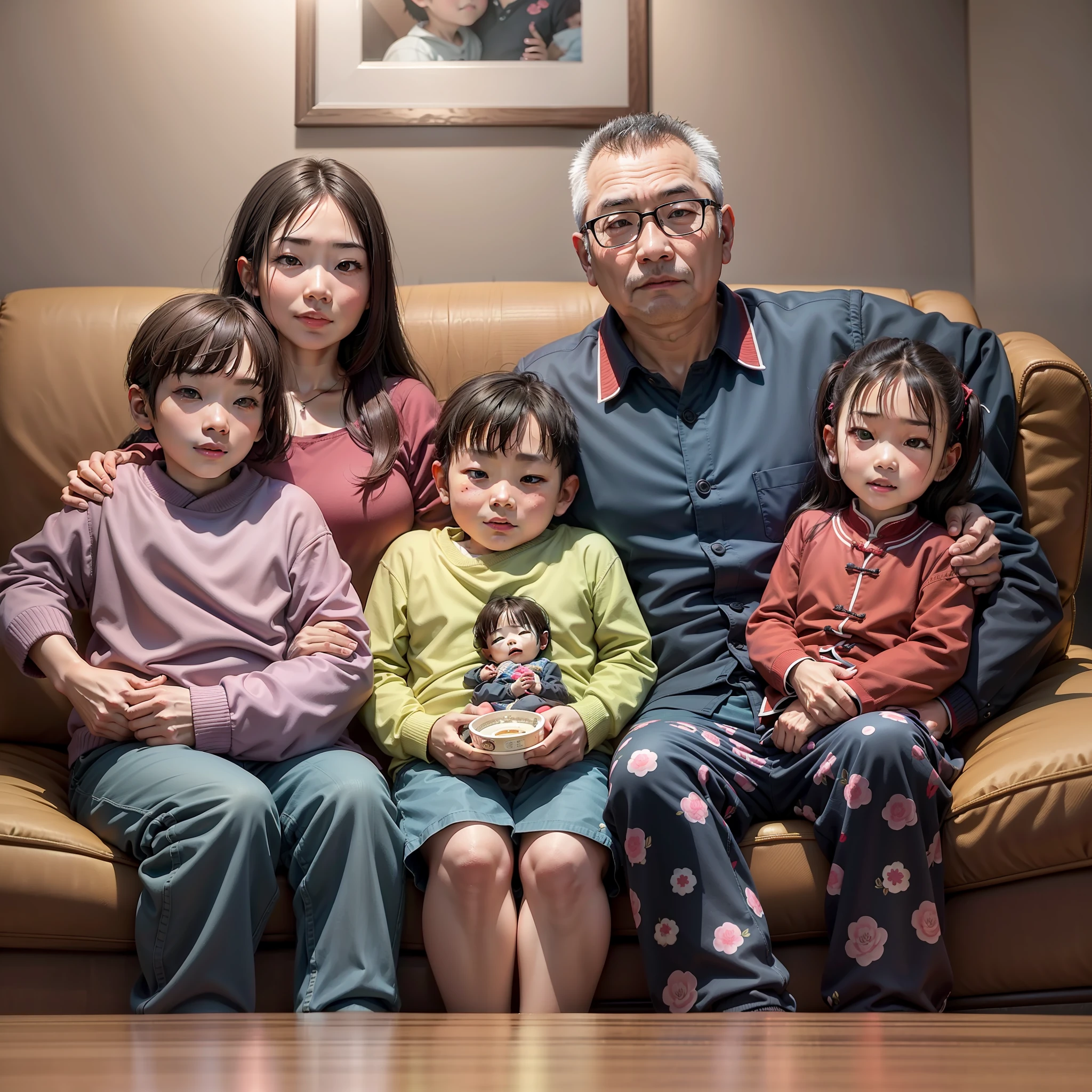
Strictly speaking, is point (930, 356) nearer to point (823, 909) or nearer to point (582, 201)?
point (582, 201)

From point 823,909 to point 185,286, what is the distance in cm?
200

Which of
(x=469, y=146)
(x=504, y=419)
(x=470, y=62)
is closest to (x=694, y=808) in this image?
(x=504, y=419)

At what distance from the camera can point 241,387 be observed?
1814 millimetres

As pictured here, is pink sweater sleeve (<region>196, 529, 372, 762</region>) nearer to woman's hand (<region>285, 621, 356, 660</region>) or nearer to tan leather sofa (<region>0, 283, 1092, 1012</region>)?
woman's hand (<region>285, 621, 356, 660</region>)

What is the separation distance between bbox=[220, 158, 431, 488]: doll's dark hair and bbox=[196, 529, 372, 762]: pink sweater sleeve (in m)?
0.31

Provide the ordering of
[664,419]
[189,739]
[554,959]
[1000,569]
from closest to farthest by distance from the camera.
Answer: [554,959] → [189,739] → [1000,569] → [664,419]

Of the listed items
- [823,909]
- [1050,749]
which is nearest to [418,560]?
[823,909]

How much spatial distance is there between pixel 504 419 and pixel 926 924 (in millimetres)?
975

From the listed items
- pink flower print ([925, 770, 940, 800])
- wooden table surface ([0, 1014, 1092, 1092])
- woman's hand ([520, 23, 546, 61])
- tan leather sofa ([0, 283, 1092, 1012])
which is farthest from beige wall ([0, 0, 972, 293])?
wooden table surface ([0, 1014, 1092, 1092])

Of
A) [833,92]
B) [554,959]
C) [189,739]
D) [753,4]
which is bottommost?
[554,959]

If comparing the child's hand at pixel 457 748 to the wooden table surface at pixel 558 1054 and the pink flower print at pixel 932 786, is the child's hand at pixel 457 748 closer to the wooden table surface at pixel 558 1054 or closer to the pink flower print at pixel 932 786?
the pink flower print at pixel 932 786

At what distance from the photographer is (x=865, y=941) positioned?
58.6 inches

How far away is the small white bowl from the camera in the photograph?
5.27 ft

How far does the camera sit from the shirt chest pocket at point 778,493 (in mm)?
1978
